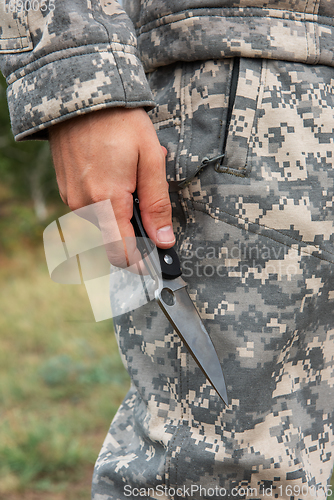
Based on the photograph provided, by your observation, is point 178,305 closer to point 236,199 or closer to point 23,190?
point 236,199

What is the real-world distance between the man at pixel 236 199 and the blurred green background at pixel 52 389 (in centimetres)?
114

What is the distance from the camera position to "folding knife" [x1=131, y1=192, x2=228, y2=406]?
2.68ft

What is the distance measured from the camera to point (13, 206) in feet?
34.0

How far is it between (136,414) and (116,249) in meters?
0.48

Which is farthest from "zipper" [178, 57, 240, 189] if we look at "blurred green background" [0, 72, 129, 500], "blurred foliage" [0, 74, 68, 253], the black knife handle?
"blurred foliage" [0, 74, 68, 253]

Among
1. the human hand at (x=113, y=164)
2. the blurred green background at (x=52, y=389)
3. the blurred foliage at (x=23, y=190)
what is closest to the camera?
the human hand at (x=113, y=164)

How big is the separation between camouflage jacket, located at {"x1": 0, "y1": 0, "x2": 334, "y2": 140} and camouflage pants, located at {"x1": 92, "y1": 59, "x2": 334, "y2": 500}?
43 millimetres

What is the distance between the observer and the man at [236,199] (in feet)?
2.64

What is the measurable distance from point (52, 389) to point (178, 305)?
77.4 inches

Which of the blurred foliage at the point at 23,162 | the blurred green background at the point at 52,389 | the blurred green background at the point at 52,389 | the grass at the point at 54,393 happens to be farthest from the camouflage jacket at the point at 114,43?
the blurred foliage at the point at 23,162

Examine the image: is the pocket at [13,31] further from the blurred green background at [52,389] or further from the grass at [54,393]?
the blurred green background at [52,389]

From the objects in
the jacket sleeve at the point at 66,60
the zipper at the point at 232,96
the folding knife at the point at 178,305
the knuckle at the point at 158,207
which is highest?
the jacket sleeve at the point at 66,60

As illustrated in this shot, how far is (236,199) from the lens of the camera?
2.79 ft

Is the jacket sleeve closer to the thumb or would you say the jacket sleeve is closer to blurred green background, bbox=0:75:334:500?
the thumb
